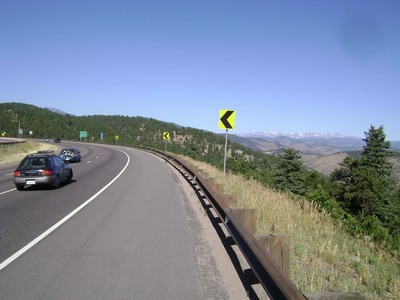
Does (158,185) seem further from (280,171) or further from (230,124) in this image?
(280,171)

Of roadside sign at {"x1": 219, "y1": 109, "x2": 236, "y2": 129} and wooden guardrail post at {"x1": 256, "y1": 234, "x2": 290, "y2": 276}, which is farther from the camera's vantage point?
roadside sign at {"x1": 219, "y1": 109, "x2": 236, "y2": 129}

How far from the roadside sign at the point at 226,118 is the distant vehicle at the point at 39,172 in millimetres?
7360

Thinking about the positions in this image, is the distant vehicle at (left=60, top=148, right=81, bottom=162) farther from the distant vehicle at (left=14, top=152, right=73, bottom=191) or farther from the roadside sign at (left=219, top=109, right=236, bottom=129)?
the roadside sign at (left=219, top=109, right=236, bottom=129)

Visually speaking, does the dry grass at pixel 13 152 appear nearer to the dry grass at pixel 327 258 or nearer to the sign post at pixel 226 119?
the sign post at pixel 226 119

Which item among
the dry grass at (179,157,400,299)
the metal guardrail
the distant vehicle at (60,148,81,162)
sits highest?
the metal guardrail

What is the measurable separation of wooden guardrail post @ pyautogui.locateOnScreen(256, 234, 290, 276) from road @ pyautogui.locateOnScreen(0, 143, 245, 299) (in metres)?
0.66

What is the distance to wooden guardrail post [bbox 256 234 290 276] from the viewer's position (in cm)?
474

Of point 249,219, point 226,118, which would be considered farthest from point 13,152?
point 249,219

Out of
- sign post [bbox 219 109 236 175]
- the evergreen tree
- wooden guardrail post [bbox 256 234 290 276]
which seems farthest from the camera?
the evergreen tree

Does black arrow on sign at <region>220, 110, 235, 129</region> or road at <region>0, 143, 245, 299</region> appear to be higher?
black arrow on sign at <region>220, 110, 235, 129</region>

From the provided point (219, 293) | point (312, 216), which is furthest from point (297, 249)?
point (312, 216)

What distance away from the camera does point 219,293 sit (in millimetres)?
5059

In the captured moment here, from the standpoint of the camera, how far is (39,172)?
1620 centimetres

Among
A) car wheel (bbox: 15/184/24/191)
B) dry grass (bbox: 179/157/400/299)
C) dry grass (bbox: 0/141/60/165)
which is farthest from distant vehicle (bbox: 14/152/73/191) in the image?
dry grass (bbox: 0/141/60/165)
